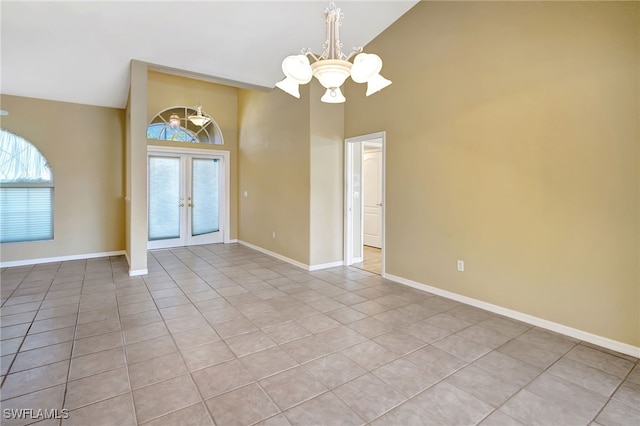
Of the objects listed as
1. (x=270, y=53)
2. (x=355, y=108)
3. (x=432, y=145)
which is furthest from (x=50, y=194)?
(x=432, y=145)

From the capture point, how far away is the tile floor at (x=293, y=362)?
1835 millimetres

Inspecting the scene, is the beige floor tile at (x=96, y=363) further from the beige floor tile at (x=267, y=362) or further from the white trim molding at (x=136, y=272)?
the white trim molding at (x=136, y=272)

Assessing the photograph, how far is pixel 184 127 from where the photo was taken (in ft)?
22.7

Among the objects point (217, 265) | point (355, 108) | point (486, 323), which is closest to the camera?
point (486, 323)

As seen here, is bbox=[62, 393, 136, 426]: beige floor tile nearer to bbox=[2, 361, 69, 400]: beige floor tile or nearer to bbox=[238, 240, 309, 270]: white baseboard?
bbox=[2, 361, 69, 400]: beige floor tile

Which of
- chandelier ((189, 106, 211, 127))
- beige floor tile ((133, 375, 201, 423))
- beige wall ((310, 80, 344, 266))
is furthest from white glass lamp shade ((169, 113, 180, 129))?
beige floor tile ((133, 375, 201, 423))

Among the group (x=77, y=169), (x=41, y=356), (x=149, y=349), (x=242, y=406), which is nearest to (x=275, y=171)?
(x=77, y=169)

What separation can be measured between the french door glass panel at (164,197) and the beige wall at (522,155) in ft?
15.8

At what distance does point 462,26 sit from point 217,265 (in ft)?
15.8

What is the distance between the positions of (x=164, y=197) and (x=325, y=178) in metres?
3.81

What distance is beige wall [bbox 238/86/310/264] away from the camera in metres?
5.14

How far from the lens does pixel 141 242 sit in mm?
4672

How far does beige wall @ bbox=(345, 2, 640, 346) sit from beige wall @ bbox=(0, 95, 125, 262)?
520 centimetres

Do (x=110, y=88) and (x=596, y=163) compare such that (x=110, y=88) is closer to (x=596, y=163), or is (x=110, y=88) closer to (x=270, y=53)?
(x=270, y=53)
